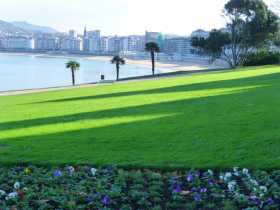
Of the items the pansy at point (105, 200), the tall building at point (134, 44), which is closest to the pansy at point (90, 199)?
the pansy at point (105, 200)

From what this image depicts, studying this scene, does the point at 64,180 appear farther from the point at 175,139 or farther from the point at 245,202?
the point at 175,139

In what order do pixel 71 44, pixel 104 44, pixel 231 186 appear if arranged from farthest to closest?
pixel 104 44 < pixel 71 44 < pixel 231 186

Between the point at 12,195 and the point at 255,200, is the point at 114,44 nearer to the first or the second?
the point at 12,195

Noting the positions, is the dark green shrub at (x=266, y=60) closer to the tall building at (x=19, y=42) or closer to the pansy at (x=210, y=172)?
the pansy at (x=210, y=172)

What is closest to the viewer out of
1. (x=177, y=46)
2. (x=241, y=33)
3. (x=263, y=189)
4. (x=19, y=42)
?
(x=263, y=189)

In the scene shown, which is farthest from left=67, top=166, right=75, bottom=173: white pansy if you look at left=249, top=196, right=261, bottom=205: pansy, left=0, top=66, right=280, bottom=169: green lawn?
left=249, top=196, right=261, bottom=205: pansy

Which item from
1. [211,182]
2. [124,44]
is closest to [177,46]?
[124,44]

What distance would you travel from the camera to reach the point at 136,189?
504 cm

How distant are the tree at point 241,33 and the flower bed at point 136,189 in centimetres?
4537

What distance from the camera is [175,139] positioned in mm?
7441

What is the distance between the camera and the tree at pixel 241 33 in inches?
1982

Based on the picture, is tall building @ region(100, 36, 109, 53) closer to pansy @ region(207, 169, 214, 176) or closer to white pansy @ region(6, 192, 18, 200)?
pansy @ region(207, 169, 214, 176)

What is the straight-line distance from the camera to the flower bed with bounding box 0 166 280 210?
461 centimetres

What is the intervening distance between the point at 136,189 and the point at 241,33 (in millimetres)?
48648
